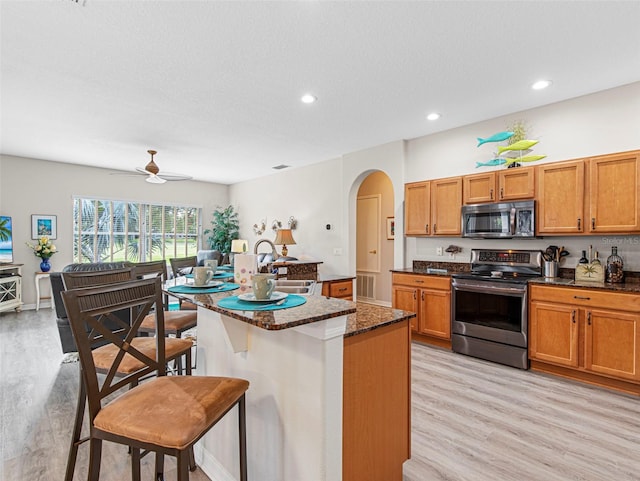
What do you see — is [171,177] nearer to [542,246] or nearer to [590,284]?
[542,246]

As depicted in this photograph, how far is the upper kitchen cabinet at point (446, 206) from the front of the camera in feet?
13.5

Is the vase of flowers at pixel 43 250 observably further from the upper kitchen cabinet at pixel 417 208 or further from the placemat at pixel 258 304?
the placemat at pixel 258 304

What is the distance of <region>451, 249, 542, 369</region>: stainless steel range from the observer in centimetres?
333

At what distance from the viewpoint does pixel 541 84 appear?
10.4ft

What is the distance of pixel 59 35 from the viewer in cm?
242

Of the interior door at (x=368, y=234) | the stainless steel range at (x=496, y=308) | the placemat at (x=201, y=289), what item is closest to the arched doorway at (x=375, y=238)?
the interior door at (x=368, y=234)

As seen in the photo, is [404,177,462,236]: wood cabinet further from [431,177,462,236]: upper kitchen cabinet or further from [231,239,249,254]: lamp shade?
[231,239,249,254]: lamp shade

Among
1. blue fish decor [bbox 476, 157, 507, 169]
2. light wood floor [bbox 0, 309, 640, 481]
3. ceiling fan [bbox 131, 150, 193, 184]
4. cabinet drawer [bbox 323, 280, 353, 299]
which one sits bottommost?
light wood floor [bbox 0, 309, 640, 481]

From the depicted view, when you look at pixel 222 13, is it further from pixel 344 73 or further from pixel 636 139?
pixel 636 139

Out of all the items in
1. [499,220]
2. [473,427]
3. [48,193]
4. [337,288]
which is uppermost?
[48,193]

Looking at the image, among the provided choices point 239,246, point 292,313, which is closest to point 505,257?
point 292,313

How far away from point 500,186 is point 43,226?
769 centimetres

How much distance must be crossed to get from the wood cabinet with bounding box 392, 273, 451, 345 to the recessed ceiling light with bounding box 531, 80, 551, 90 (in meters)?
2.09

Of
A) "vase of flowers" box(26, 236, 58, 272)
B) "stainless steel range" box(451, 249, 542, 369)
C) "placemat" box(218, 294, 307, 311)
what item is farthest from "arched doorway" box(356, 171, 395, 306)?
"vase of flowers" box(26, 236, 58, 272)
